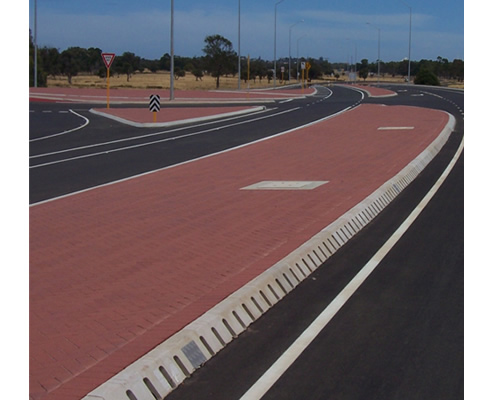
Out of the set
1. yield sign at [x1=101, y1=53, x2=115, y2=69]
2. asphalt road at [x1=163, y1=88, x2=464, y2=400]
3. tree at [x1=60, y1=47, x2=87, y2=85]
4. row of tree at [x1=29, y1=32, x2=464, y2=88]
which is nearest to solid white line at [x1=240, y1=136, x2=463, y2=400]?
asphalt road at [x1=163, y1=88, x2=464, y2=400]

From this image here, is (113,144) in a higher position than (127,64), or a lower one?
lower

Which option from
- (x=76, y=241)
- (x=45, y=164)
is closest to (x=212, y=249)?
(x=76, y=241)

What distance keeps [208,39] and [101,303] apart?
285 feet

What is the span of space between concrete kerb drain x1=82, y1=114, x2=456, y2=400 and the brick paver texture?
184 mm

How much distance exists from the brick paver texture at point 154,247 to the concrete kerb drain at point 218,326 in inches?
7.3

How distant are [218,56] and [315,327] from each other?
8818 centimetres

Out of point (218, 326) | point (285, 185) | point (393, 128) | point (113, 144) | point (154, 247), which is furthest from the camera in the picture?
point (393, 128)

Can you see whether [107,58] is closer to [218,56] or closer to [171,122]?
[171,122]

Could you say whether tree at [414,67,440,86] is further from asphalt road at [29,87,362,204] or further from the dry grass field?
asphalt road at [29,87,362,204]

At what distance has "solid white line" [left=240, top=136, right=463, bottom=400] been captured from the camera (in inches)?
228

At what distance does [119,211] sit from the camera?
1367cm

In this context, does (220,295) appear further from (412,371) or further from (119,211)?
(119,211)

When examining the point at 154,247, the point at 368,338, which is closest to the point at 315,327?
the point at 368,338

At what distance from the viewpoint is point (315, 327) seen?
7.18 meters
